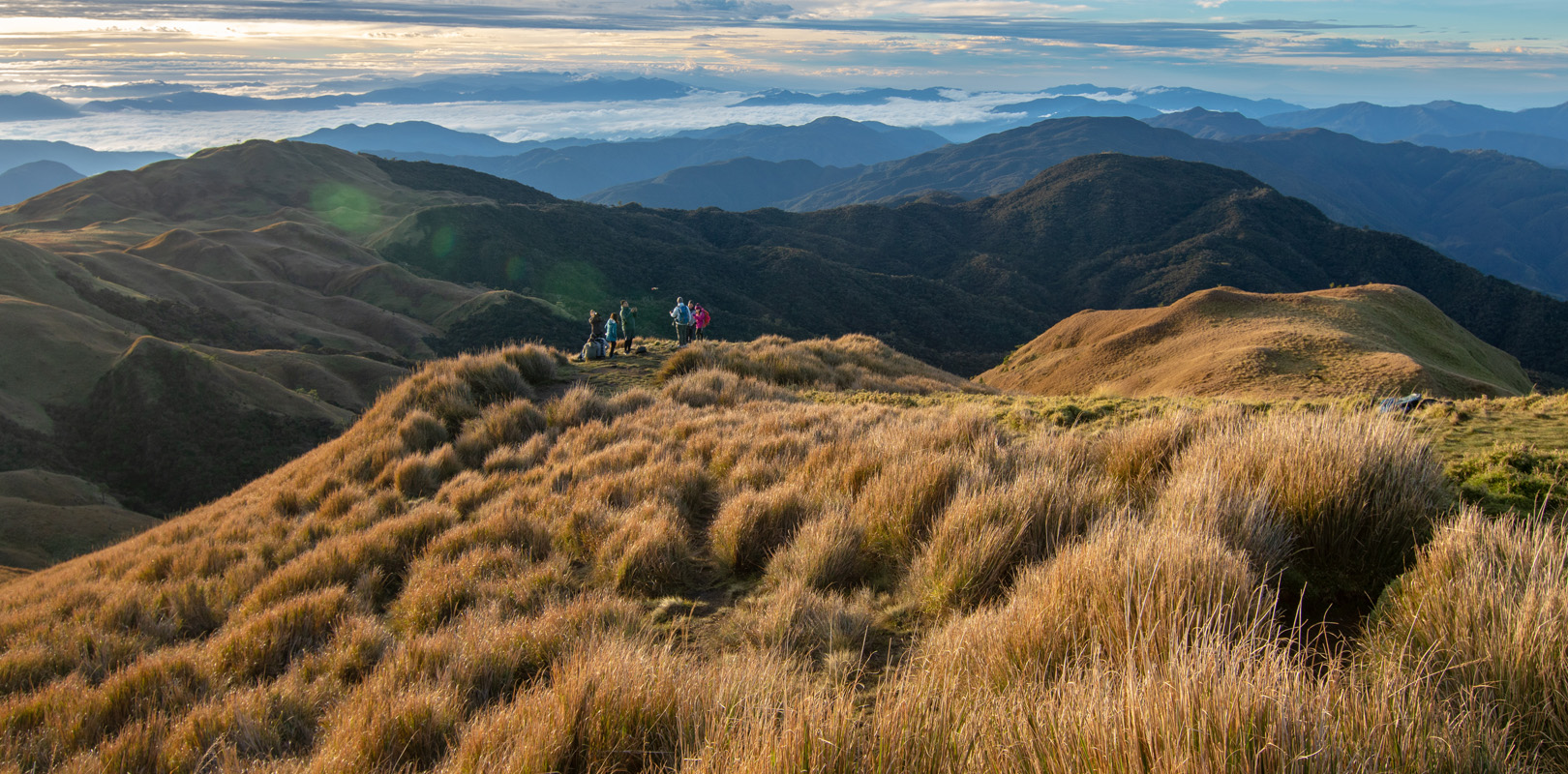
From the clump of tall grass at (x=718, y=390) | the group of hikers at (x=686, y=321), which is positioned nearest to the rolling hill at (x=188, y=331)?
the group of hikers at (x=686, y=321)

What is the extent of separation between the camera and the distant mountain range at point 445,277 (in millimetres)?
29469

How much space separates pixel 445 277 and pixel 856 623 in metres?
88.6

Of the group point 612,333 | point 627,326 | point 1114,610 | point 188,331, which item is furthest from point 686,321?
point 188,331

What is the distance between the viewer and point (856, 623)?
3592 mm

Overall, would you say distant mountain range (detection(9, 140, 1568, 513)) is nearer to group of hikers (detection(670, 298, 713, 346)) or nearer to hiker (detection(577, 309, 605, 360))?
hiker (detection(577, 309, 605, 360))

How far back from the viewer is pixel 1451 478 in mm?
4516

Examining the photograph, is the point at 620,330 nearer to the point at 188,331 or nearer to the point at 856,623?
the point at 856,623

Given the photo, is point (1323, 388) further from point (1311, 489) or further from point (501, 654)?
point (501, 654)

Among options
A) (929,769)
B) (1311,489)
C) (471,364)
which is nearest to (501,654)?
(929,769)

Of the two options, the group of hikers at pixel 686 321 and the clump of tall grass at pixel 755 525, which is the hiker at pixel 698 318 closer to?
the group of hikers at pixel 686 321

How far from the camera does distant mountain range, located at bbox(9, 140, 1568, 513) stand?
2947cm

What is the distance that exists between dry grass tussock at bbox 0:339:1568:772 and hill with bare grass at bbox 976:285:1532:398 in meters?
20.1

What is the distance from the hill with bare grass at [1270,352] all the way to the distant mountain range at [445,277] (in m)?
34.3

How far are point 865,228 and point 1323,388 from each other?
129 meters
